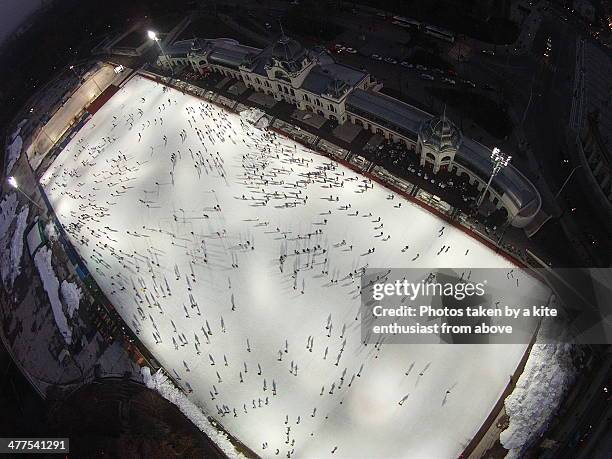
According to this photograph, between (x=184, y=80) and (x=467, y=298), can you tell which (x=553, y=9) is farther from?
(x=184, y=80)

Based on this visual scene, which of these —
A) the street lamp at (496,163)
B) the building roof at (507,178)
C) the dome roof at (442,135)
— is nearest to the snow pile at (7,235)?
the dome roof at (442,135)

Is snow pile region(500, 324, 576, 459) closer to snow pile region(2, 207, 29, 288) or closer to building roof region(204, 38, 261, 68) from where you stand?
building roof region(204, 38, 261, 68)

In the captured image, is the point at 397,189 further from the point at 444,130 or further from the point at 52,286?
the point at 52,286

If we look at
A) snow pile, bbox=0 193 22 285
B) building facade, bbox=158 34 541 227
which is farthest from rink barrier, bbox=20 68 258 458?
building facade, bbox=158 34 541 227

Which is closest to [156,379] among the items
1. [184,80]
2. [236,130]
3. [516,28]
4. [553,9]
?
[236,130]

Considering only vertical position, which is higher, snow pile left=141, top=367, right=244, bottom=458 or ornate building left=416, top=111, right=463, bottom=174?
ornate building left=416, top=111, right=463, bottom=174

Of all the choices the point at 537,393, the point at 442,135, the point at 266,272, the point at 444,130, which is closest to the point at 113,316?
the point at 266,272
